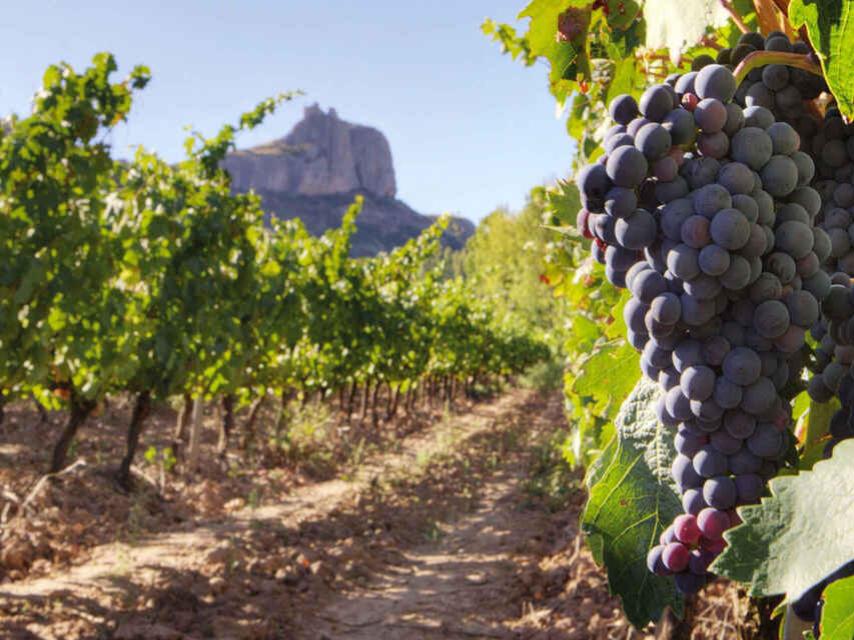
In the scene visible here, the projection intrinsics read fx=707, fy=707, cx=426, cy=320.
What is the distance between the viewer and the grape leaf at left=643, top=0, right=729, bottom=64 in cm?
92

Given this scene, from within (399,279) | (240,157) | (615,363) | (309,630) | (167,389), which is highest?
(240,157)

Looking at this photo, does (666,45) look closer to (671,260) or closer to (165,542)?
(671,260)

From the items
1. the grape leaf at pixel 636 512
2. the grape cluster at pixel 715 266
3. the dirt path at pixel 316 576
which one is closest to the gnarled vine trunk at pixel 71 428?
the dirt path at pixel 316 576

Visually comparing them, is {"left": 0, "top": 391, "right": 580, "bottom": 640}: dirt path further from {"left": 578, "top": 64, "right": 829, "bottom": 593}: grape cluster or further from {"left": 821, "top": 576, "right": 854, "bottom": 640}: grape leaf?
{"left": 821, "top": 576, "right": 854, "bottom": 640}: grape leaf

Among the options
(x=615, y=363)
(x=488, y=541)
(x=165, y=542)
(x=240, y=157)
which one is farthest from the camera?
(x=240, y=157)

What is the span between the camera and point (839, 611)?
0.64m

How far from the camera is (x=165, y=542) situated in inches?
270

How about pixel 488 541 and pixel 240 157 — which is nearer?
pixel 488 541

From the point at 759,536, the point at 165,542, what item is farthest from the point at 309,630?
the point at 759,536

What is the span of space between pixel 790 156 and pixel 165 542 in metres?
7.12

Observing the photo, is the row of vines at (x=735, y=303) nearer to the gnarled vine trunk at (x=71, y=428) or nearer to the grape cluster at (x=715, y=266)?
the grape cluster at (x=715, y=266)

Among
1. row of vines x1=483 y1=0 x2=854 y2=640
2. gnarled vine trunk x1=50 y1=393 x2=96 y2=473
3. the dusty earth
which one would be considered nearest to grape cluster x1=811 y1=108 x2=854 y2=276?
row of vines x1=483 y1=0 x2=854 y2=640

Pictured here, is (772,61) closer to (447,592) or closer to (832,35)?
(832,35)

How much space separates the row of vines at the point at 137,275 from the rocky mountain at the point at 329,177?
107192mm
